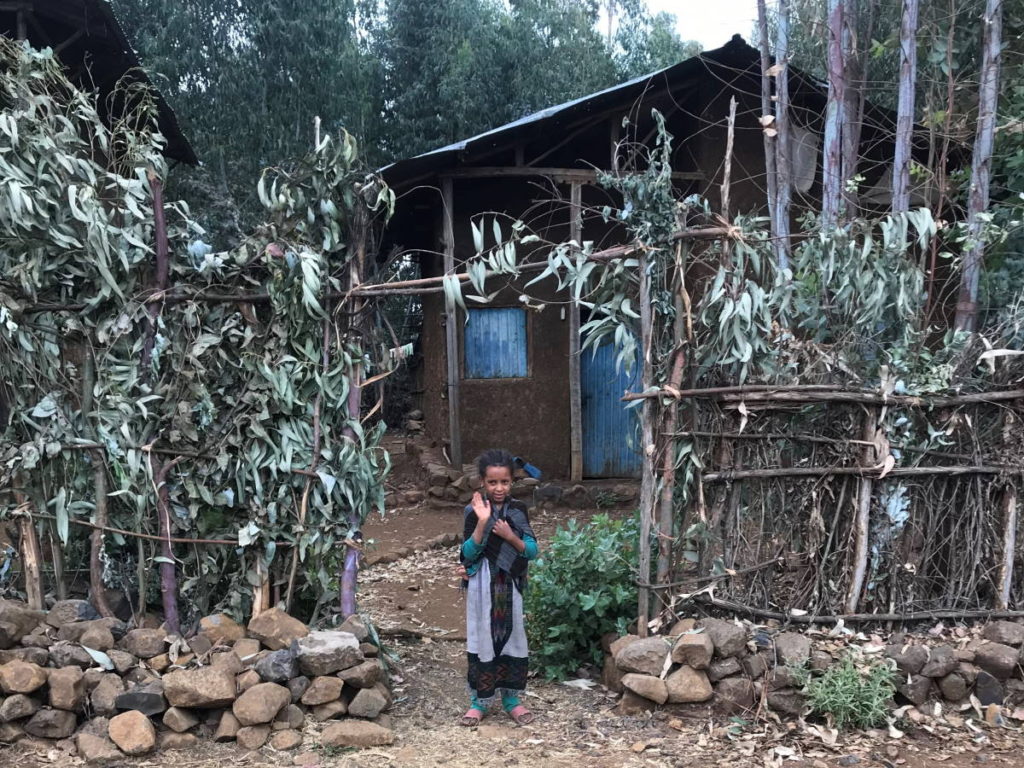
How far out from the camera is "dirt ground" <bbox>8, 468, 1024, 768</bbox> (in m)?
3.64

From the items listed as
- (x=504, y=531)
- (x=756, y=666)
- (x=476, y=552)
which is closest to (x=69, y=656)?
(x=476, y=552)

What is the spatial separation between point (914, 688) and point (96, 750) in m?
3.74

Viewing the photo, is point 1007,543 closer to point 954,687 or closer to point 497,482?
point 954,687

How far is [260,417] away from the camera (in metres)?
4.09

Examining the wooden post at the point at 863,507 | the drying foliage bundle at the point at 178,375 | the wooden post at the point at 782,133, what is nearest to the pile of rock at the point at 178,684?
the drying foliage bundle at the point at 178,375

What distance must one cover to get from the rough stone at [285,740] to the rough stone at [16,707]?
3.41ft

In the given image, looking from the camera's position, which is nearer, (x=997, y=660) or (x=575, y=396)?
(x=997, y=660)

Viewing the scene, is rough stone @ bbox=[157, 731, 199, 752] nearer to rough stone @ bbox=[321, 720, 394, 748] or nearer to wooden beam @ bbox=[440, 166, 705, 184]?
rough stone @ bbox=[321, 720, 394, 748]

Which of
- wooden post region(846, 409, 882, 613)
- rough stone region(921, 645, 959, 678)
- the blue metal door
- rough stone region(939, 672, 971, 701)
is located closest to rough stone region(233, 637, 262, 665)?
wooden post region(846, 409, 882, 613)

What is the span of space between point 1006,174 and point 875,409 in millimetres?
4213

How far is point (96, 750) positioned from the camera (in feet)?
11.6

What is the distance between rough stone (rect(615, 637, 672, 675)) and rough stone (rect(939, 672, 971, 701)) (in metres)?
1.35

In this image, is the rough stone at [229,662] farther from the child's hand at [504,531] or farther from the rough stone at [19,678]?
the child's hand at [504,531]

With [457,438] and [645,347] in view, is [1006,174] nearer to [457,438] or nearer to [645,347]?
[645,347]
